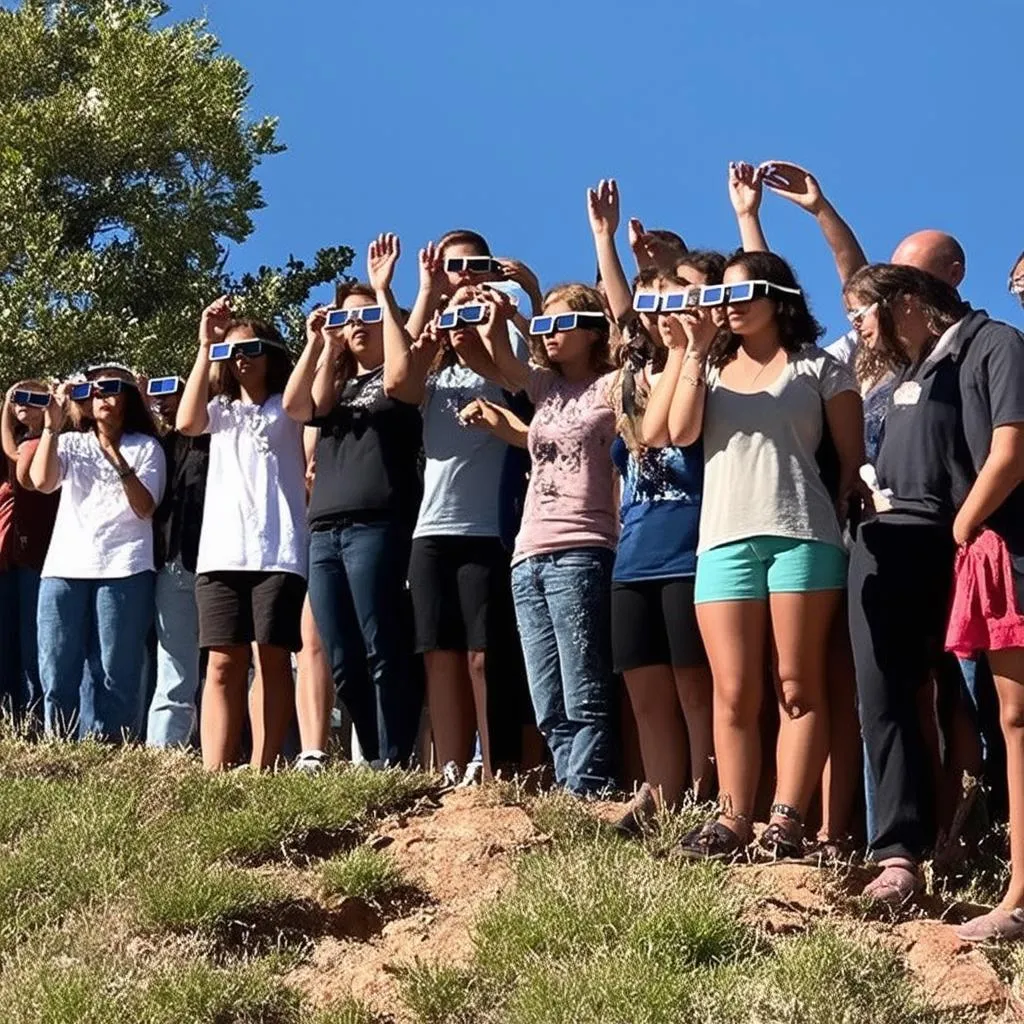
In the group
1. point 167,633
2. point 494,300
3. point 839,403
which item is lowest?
point 167,633

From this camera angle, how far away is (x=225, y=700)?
8.47m

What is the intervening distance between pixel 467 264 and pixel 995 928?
13.0ft

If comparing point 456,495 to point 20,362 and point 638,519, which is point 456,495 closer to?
point 638,519

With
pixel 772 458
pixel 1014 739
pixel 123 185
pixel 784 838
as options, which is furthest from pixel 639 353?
pixel 123 185

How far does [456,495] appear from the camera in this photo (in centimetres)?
782

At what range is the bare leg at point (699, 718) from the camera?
6.80 metres

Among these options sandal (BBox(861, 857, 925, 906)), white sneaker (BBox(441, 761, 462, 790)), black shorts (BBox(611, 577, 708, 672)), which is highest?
black shorts (BBox(611, 577, 708, 672))

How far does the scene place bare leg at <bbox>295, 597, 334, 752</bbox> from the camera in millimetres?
8391

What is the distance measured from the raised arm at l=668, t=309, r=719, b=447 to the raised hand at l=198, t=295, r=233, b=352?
9.28 ft

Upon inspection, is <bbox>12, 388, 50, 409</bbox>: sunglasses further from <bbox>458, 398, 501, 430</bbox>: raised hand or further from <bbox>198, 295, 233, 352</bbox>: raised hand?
<bbox>458, 398, 501, 430</bbox>: raised hand

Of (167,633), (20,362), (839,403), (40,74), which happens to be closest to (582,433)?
(839,403)

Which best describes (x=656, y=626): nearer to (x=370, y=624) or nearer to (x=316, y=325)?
(x=370, y=624)

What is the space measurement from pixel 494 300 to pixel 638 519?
1357mm

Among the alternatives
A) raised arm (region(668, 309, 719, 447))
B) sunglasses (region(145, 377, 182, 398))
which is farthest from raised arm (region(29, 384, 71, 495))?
raised arm (region(668, 309, 719, 447))
